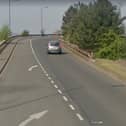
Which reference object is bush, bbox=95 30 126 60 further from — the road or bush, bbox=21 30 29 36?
bush, bbox=21 30 29 36

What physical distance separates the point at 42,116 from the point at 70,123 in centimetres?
189

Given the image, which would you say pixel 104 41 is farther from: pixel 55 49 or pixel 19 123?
pixel 19 123

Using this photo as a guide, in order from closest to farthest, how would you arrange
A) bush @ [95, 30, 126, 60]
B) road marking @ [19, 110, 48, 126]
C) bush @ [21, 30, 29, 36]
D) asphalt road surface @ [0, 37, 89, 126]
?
road marking @ [19, 110, 48, 126] → asphalt road surface @ [0, 37, 89, 126] → bush @ [95, 30, 126, 60] → bush @ [21, 30, 29, 36]

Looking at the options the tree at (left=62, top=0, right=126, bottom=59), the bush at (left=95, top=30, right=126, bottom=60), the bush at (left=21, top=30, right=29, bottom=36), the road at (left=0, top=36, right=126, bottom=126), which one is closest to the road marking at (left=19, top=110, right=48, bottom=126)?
the road at (left=0, top=36, right=126, bottom=126)

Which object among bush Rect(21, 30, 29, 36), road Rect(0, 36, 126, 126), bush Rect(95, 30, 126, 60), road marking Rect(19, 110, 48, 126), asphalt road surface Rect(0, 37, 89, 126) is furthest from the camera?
bush Rect(21, 30, 29, 36)

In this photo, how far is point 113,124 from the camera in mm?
17156

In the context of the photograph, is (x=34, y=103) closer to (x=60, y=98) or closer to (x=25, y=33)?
(x=60, y=98)

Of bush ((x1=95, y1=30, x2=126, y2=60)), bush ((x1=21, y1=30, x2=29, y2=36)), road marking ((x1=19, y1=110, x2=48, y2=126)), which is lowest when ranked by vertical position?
bush ((x1=21, y1=30, x2=29, y2=36))

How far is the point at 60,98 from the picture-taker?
25.1 metres

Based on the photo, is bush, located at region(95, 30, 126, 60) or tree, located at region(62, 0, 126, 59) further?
tree, located at region(62, 0, 126, 59)

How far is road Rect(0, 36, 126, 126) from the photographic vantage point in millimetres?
18281

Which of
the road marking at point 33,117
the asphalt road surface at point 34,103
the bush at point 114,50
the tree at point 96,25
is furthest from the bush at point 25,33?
the road marking at point 33,117

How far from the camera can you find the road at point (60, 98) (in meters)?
18.3

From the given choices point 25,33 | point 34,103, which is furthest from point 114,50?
point 25,33
